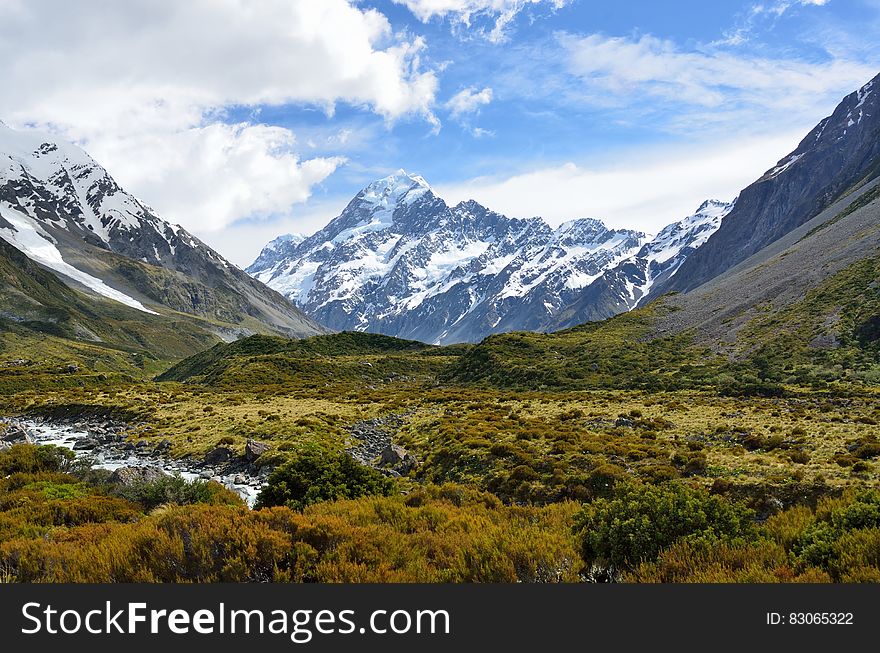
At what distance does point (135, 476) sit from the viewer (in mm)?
20250

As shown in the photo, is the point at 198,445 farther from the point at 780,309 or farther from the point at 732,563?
the point at 780,309

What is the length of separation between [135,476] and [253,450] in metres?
8.37

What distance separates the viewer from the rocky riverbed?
25219 millimetres

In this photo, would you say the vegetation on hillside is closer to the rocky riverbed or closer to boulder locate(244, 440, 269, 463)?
boulder locate(244, 440, 269, 463)

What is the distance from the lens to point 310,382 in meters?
79.1

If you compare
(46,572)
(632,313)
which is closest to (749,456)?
(46,572)

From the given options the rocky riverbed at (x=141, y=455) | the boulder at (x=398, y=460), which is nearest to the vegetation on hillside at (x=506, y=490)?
the boulder at (x=398, y=460)

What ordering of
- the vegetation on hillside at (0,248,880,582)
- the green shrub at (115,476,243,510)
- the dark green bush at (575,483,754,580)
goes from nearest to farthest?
the vegetation on hillside at (0,248,880,582) < the dark green bush at (575,483,754,580) < the green shrub at (115,476,243,510)

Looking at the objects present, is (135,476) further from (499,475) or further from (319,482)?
(499,475)

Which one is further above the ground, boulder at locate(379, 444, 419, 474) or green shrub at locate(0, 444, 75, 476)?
green shrub at locate(0, 444, 75, 476)

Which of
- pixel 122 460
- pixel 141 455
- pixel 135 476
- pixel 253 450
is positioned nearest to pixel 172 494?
pixel 135 476

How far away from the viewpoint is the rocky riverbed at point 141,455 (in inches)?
993

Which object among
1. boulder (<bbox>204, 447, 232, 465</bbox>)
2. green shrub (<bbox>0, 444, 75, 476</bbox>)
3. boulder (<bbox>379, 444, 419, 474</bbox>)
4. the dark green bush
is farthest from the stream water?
the dark green bush

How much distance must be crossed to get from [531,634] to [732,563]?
13.8ft
